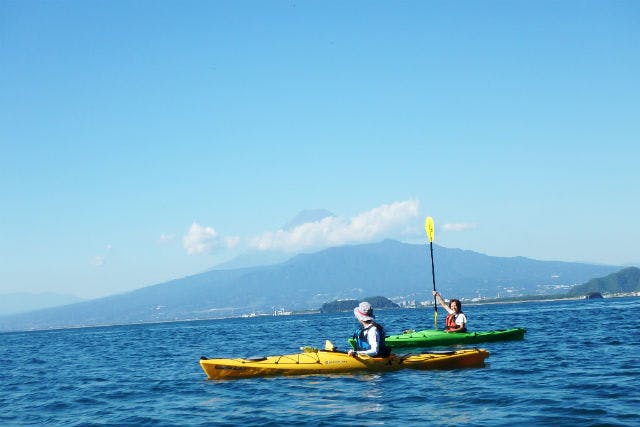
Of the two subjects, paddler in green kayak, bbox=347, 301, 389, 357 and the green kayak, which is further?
the green kayak

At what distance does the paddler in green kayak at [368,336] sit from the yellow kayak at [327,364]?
0.19m

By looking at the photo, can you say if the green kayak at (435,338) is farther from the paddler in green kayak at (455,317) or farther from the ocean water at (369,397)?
the ocean water at (369,397)

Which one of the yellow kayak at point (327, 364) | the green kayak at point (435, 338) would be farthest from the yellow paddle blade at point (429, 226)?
the yellow kayak at point (327, 364)

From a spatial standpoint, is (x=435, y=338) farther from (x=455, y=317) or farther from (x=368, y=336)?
(x=368, y=336)

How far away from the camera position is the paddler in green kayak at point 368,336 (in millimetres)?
20344

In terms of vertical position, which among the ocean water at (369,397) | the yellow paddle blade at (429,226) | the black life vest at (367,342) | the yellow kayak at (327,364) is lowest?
the ocean water at (369,397)

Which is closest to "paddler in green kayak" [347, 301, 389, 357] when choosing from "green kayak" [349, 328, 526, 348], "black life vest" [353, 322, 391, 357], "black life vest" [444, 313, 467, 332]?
"black life vest" [353, 322, 391, 357]

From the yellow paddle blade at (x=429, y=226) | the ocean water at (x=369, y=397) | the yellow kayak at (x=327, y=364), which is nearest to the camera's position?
the ocean water at (x=369, y=397)

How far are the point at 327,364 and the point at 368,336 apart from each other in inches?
61.3

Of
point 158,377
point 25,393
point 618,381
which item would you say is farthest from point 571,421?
point 25,393

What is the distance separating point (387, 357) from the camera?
20.8 meters

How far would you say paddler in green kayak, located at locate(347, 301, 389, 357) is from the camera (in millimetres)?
20344

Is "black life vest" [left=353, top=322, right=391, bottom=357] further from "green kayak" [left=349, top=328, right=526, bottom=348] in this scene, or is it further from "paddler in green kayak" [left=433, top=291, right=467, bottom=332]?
"paddler in green kayak" [left=433, top=291, right=467, bottom=332]

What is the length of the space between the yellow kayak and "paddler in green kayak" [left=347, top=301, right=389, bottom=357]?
19cm
